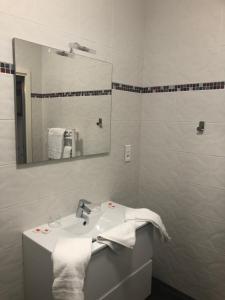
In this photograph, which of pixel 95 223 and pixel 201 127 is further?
pixel 201 127

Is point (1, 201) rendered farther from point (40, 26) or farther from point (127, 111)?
point (127, 111)

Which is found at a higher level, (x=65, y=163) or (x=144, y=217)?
(x=65, y=163)

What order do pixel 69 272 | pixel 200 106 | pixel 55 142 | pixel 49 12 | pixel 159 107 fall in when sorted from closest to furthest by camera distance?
1. pixel 69 272
2. pixel 49 12
3. pixel 55 142
4. pixel 200 106
5. pixel 159 107

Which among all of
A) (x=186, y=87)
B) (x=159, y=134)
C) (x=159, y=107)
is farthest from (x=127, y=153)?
(x=186, y=87)

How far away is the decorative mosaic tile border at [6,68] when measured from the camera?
1167mm

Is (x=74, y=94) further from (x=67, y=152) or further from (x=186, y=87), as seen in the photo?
(x=186, y=87)

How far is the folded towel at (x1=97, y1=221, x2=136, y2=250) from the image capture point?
1225 millimetres

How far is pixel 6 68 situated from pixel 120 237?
1.03m

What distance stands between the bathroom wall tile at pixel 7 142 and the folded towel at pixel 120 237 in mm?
615

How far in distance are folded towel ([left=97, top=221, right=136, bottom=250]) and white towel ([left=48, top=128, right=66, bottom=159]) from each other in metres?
0.54

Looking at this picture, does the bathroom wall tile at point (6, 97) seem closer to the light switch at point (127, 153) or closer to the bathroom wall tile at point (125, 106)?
the bathroom wall tile at point (125, 106)

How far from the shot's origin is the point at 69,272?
1.03 m

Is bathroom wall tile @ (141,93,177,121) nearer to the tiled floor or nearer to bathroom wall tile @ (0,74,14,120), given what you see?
bathroom wall tile @ (0,74,14,120)

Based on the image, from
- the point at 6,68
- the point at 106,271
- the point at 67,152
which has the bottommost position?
the point at 106,271
